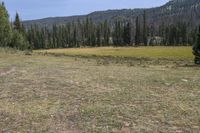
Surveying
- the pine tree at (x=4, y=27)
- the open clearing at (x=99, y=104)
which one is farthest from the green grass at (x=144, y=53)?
the open clearing at (x=99, y=104)

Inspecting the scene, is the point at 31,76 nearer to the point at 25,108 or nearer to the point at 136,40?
the point at 25,108

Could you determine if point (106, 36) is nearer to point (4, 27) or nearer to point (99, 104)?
point (4, 27)

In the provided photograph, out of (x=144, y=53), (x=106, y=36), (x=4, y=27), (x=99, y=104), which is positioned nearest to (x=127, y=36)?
(x=106, y=36)

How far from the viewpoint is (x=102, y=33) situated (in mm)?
173750

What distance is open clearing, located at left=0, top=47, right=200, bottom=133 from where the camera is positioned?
33.5 feet

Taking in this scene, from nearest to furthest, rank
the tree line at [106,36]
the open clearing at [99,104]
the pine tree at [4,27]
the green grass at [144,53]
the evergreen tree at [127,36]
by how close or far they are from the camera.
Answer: the open clearing at [99,104], the green grass at [144,53], the pine tree at [4,27], the tree line at [106,36], the evergreen tree at [127,36]

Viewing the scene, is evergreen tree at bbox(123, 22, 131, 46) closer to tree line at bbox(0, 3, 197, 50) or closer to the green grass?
tree line at bbox(0, 3, 197, 50)

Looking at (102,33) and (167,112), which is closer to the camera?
(167,112)

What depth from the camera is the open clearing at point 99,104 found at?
402 inches

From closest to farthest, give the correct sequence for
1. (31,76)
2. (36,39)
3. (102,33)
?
(31,76) < (36,39) < (102,33)

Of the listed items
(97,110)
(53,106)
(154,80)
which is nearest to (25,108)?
(53,106)

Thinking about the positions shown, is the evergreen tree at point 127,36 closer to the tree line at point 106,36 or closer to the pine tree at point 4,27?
the tree line at point 106,36

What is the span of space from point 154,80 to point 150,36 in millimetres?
163464

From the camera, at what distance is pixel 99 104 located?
40.3 ft
